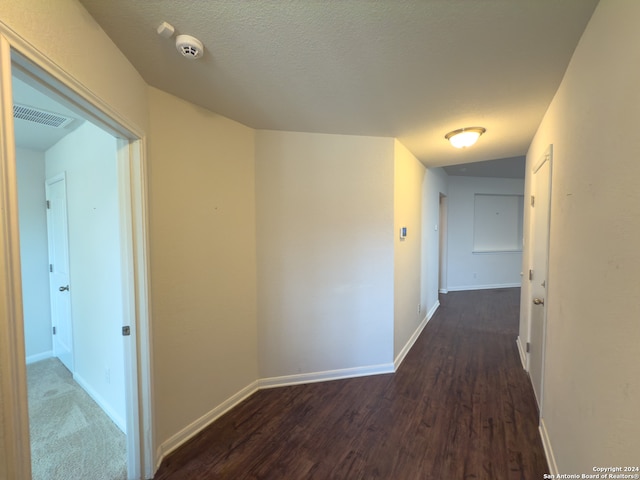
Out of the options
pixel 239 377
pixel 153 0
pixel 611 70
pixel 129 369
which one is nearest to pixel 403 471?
pixel 239 377

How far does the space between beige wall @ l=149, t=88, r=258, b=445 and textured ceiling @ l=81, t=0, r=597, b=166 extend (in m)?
0.23

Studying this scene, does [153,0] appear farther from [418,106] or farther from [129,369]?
[129,369]

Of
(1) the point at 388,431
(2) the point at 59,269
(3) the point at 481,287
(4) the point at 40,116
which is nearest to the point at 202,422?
(1) the point at 388,431

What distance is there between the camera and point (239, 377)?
7.77ft

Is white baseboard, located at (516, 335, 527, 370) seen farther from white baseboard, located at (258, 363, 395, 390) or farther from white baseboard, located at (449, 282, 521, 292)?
white baseboard, located at (449, 282, 521, 292)

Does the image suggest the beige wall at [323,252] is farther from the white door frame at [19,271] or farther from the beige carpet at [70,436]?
the beige carpet at [70,436]

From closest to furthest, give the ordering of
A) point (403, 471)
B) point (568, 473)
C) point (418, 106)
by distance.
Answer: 1. point (568, 473)
2. point (403, 471)
3. point (418, 106)

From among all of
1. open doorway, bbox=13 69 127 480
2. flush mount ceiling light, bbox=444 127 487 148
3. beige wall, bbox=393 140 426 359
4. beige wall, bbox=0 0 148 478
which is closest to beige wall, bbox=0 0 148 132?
beige wall, bbox=0 0 148 478

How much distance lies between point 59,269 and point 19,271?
3.00m

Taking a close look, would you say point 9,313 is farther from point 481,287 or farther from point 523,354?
point 481,287

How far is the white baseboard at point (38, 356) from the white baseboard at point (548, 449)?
4.83 metres

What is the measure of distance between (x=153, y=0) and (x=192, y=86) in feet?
2.13

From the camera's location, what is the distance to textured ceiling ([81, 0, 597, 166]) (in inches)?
44.6

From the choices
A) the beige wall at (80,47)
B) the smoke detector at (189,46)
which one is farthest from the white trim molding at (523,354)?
the beige wall at (80,47)
